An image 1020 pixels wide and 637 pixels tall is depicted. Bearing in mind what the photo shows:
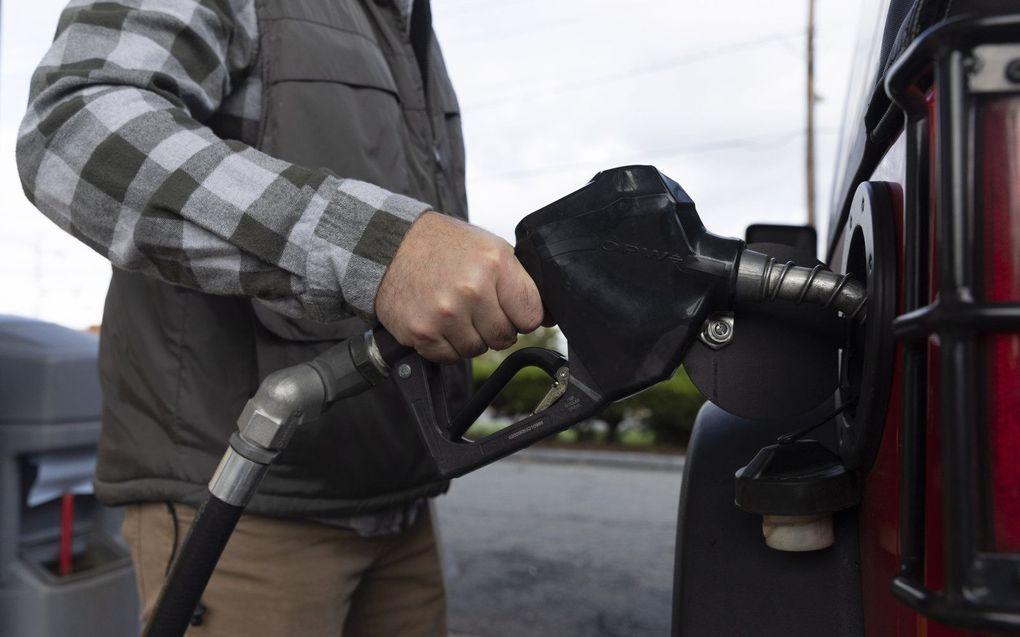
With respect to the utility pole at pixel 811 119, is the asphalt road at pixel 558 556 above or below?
below

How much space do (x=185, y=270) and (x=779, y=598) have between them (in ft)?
2.61

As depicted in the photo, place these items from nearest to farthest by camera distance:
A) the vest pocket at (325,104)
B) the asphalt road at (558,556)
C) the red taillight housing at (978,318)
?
the red taillight housing at (978,318)
the vest pocket at (325,104)
the asphalt road at (558,556)

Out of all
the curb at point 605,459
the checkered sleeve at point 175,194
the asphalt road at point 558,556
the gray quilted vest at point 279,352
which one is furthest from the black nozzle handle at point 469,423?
the curb at point 605,459

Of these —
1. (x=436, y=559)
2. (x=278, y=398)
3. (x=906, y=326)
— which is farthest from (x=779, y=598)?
(x=436, y=559)

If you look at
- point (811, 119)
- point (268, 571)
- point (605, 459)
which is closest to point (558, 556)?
point (268, 571)

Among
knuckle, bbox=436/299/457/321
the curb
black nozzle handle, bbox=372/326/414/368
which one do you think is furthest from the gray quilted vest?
the curb

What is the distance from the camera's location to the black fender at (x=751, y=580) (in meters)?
0.95

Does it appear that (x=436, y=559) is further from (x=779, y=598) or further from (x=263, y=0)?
(x=263, y=0)

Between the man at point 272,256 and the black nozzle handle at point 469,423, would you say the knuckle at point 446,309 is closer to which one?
the man at point 272,256

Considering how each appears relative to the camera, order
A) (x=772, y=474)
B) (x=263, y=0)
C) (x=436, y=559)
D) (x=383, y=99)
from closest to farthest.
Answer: (x=772, y=474) < (x=263, y=0) < (x=383, y=99) < (x=436, y=559)

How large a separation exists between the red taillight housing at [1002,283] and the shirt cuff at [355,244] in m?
0.61

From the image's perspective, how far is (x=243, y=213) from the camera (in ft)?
3.43

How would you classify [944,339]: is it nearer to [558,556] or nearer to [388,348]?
[388,348]

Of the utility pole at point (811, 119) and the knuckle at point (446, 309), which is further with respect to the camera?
the utility pole at point (811, 119)
